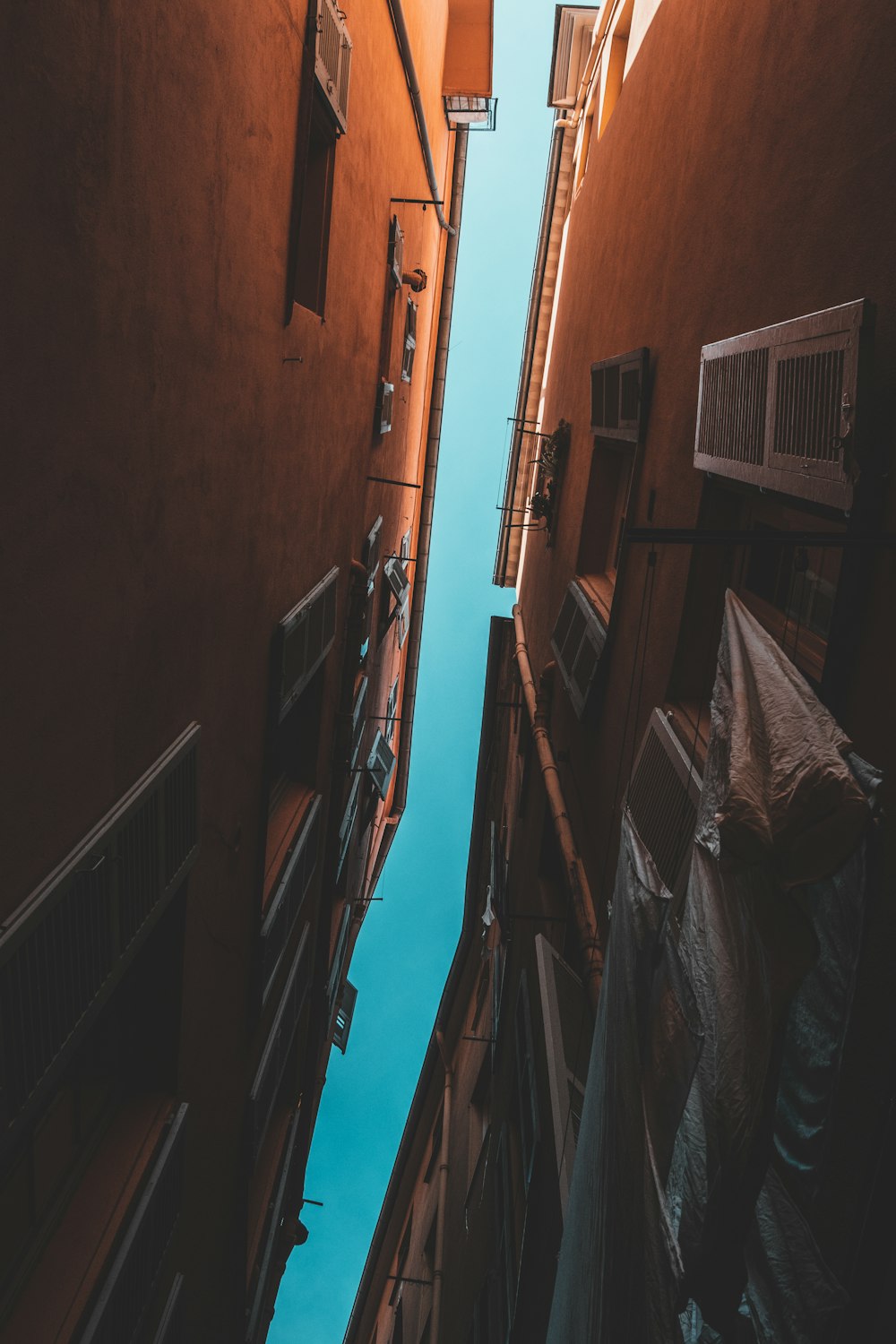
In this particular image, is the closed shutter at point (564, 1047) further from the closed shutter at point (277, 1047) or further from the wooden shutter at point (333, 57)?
the wooden shutter at point (333, 57)

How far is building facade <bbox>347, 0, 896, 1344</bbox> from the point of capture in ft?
6.31

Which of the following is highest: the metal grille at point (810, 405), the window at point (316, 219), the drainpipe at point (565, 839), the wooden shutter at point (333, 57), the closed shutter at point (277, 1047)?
the wooden shutter at point (333, 57)

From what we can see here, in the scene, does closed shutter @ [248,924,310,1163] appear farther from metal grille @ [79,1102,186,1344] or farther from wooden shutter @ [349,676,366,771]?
wooden shutter @ [349,676,366,771]

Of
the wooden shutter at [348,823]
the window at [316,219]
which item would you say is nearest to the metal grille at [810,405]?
the window at [316,219]

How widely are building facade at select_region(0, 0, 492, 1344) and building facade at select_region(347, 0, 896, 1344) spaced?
1.60 m

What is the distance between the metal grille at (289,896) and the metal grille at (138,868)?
7.48 feet

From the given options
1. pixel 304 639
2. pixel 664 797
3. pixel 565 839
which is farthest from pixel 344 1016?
pixel 664 797

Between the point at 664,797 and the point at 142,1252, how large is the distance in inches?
110

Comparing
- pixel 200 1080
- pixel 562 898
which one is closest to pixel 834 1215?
pixel 200 1080

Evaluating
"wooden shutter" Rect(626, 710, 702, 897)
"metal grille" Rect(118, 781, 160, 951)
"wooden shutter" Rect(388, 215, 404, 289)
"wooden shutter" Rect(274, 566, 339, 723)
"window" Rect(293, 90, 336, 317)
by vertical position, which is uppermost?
"wooden shutter" Rect(388, 215, 404, 289)

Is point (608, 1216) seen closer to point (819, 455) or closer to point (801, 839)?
point (801, 839)

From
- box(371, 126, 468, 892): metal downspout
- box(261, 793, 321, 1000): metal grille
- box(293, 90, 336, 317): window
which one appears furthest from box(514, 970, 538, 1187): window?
box(371, 126, 468, 892): metal downspout

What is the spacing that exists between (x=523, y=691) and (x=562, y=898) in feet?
11.2

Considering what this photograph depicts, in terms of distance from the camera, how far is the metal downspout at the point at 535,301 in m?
13.6
